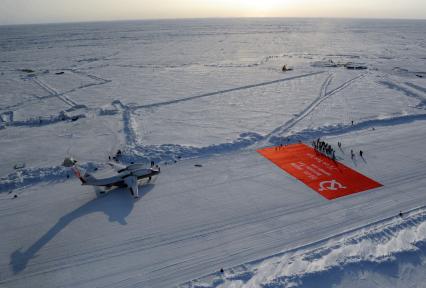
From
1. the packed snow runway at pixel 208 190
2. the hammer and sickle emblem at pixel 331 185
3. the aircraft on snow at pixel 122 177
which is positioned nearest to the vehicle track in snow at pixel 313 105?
the packed snow runway at pixel 208 190

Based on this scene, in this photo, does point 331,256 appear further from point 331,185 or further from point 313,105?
point 313,105

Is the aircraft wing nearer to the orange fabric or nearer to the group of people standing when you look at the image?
the orange fabric

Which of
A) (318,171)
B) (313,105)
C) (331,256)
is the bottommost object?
(331,256)

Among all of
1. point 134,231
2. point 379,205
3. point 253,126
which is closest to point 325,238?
point 379,205

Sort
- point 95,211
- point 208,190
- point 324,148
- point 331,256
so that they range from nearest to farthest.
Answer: point 331,256 < point 95,211 < point 208,190 < point 324,148

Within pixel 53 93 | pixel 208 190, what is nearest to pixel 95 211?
pixel 208 190

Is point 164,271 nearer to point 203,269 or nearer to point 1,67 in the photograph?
point 203,269
